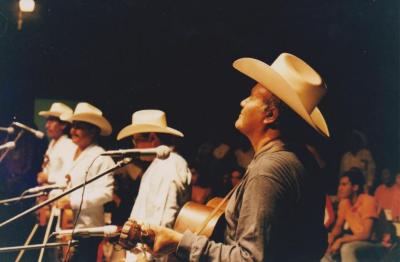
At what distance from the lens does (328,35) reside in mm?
9094

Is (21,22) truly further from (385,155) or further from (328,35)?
(385,155)

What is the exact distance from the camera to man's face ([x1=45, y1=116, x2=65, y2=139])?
631 cm

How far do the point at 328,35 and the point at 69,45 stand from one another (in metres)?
4.77

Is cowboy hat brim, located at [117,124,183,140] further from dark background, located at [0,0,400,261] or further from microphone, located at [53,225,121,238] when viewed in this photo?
dark background, located at [0,0,400,261]

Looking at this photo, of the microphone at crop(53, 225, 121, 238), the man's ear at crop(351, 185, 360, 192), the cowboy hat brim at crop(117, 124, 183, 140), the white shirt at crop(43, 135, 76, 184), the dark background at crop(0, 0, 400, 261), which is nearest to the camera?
the microphone at crop(53, 225, 121, 238)

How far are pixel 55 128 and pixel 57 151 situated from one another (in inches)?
19.5

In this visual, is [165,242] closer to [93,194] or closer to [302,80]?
[302,80]

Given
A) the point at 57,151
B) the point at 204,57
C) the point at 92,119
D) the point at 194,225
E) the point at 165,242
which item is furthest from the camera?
the point at 204,57

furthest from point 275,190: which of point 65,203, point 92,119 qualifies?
point 92,119

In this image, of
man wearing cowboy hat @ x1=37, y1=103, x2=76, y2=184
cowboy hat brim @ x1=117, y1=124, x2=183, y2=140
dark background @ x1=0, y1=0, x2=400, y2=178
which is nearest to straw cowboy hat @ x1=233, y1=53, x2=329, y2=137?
cowboy hat brim @ x1=117, y1=124, x2=183, y2=140

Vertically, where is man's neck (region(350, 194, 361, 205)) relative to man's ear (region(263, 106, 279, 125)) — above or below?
below

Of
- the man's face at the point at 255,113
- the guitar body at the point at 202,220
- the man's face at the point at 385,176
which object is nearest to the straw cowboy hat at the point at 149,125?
the guitar body at the point at 202,220

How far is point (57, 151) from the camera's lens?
5957mm

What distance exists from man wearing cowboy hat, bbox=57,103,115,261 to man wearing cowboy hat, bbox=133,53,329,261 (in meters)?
2.54
